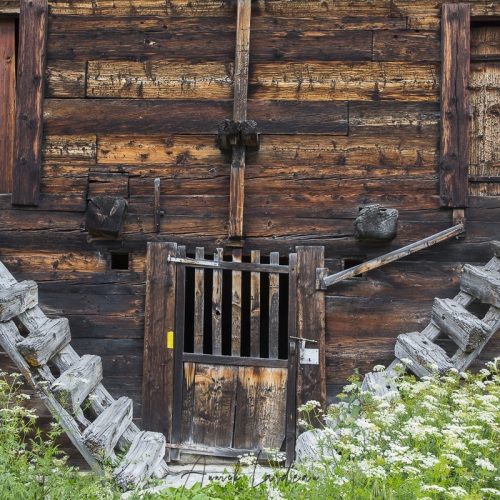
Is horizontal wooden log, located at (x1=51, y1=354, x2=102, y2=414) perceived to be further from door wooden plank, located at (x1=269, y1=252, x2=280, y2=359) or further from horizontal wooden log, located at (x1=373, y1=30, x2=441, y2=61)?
horizontal wooden log, located at (x1=373, y1=30, x2=441, y2=61)

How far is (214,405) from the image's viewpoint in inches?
273

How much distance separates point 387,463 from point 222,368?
3372 mm

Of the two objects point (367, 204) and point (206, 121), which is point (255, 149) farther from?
point (367, 204)

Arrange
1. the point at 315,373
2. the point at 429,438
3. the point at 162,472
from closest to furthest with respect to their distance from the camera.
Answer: the point at 429,438 < the point at 162,472 < the point at 315,373

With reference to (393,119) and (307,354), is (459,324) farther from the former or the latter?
(393,119)

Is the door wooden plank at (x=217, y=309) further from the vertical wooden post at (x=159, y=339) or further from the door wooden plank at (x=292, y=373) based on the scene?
the door wooden plank at (x=292, y=373)

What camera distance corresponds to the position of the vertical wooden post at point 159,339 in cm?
696

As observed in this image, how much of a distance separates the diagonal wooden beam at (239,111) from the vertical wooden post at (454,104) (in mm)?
1986

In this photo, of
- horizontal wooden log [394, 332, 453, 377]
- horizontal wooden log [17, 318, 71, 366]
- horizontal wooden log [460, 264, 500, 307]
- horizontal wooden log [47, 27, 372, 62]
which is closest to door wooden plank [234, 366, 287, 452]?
horizontal wooden log [394, 332, 453, 377]

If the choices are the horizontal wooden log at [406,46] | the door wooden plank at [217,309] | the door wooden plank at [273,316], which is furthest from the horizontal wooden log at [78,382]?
the horizontal wooden log at [406,46]

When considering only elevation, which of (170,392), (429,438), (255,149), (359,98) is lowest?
(170,392)

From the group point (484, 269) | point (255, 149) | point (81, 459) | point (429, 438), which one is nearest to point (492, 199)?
point (484, 269)

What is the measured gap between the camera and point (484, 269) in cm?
677

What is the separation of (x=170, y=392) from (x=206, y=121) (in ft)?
9.00
